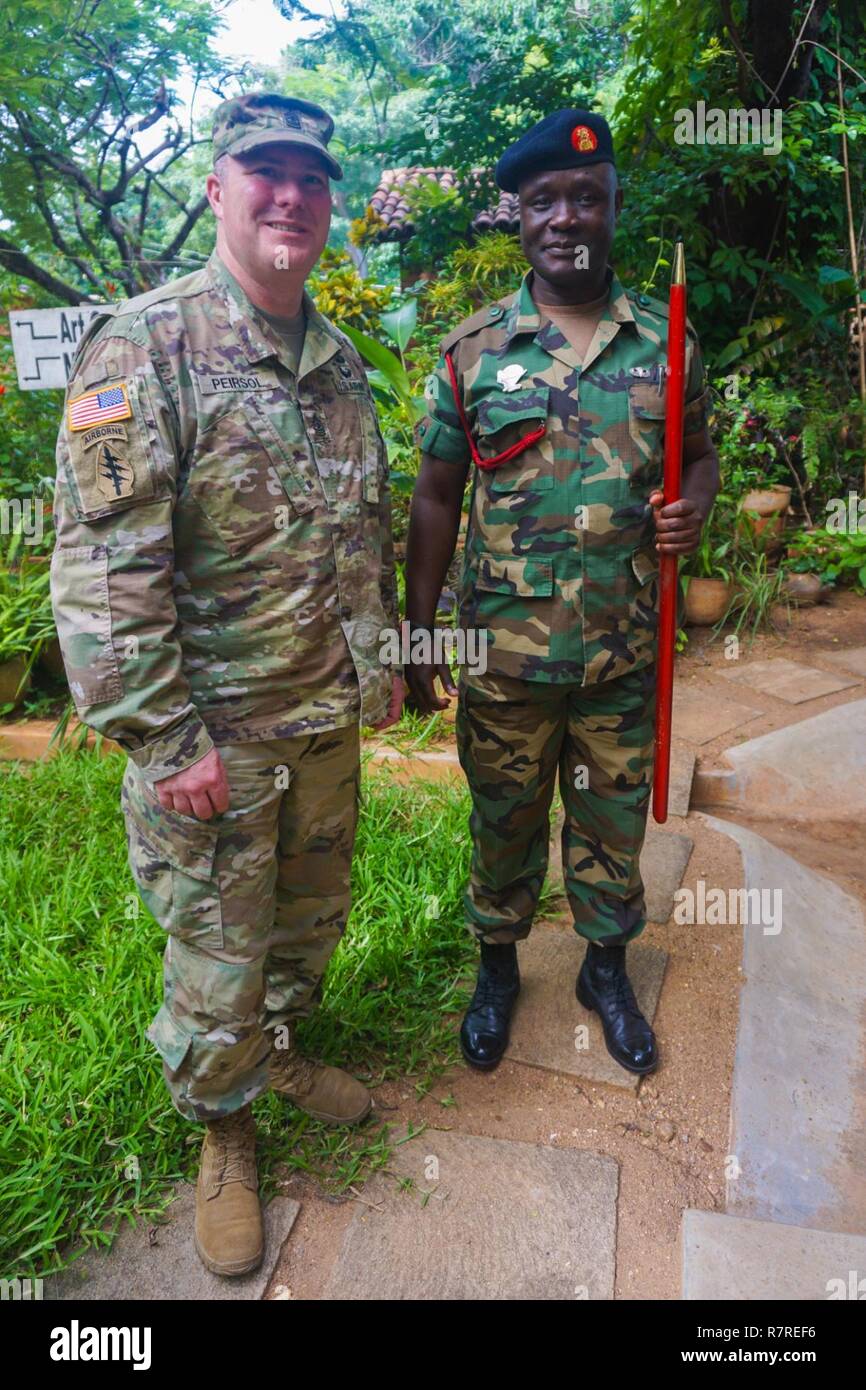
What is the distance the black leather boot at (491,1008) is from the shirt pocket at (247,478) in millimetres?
1168

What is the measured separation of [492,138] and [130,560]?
5.17m

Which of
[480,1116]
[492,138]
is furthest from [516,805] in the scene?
[492,138]

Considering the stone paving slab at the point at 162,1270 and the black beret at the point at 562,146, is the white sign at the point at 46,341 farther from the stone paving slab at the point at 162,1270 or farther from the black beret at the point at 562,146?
the stone paving slab at the point at 162,1270

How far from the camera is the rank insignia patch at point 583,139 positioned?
164 cm

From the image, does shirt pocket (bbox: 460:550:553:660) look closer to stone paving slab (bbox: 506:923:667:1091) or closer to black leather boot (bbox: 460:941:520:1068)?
black leather boot (bbox: 460:941:520:1068)

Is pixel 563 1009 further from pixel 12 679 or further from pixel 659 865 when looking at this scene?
pixel 12 679

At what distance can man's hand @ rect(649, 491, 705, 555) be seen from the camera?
1755 millimetres

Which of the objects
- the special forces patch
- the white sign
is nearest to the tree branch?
the white sign

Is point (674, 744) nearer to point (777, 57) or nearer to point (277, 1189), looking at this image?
point (277, 1189)

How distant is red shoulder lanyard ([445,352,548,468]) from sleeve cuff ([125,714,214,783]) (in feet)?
2.59

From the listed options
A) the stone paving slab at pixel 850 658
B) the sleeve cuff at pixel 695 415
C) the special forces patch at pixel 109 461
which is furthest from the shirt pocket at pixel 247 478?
the stone paving slab at pixel 850 658

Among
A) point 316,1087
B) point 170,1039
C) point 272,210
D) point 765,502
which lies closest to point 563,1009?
point 316,1087

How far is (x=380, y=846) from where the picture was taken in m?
2.79

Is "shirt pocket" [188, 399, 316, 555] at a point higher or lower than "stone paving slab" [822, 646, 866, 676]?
higher
